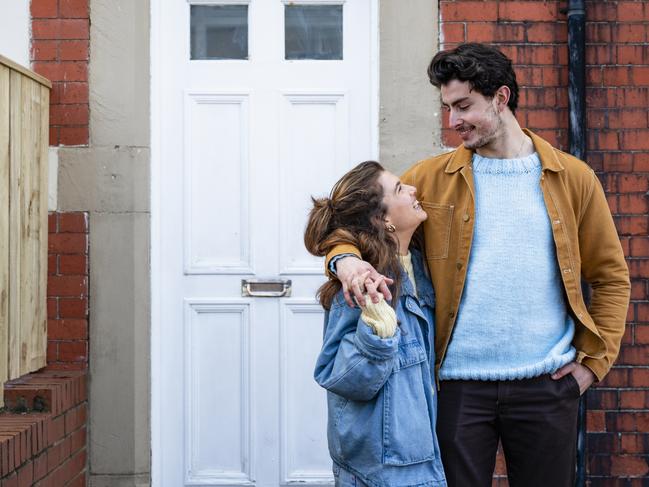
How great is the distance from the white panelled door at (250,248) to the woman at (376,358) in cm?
177

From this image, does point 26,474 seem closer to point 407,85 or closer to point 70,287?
point 70,287

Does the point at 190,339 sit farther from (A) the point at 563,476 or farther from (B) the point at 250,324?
(A) the point at 563,476

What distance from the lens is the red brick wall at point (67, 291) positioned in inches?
178

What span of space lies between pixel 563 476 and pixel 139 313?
2.32 m

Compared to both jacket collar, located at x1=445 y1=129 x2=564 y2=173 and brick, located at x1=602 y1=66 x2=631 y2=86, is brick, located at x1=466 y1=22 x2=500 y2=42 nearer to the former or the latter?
brick, located at x1=602 y1=66 x2=631 y2=86

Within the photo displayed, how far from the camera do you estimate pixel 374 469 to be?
8.96ft

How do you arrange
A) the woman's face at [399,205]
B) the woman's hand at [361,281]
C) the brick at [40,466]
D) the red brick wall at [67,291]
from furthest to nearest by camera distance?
the red brick wall at [67,291] → the brick at [40,466] → the woman's face at [399,205] → the woman's hand at [361,281]

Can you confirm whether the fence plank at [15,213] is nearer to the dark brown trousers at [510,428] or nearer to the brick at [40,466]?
the brick at [40,466]

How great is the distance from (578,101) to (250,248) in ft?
5.95

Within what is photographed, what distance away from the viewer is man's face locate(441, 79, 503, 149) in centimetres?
313

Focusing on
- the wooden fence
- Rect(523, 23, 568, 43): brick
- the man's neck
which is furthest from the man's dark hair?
the wooden fence

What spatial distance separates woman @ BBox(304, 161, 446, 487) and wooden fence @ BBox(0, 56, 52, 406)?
1757mm

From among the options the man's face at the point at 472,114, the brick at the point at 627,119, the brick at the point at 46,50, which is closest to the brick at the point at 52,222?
the brick at the point at 46,50

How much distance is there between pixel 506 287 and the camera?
3031 millimetres
